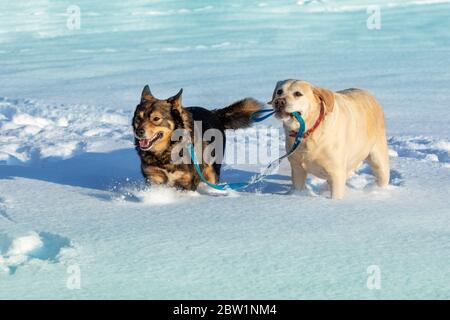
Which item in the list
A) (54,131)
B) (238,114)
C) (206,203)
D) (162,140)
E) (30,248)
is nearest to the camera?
(30,248)

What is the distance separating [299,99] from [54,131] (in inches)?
130

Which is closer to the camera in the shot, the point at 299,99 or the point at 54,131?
the point at 299,99

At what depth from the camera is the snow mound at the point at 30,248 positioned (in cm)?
348

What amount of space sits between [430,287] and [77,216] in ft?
6.87

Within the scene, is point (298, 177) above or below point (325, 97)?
below

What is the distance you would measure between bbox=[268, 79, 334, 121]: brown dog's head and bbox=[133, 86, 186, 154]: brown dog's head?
74cm

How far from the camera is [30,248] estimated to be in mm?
3729

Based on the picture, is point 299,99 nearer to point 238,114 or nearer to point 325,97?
point 325,97

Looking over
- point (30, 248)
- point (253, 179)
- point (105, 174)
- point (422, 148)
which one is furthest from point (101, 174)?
point (422, 148)

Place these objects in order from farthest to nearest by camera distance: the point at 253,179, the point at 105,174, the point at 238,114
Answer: the point at 238,114 → the point at 105,174 → the point at 253,179

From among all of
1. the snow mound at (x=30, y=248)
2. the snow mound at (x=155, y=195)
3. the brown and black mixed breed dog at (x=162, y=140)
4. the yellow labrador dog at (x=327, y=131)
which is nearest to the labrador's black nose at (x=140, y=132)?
the brown and black mixed breed dog at (x=162, y=140)

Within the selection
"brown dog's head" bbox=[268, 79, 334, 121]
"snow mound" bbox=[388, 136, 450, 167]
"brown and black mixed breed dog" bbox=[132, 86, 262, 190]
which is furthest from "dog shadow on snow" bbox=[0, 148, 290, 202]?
"snow mound" bbox=[388, 136, 450, 167]

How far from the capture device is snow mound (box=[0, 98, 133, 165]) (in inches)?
239
